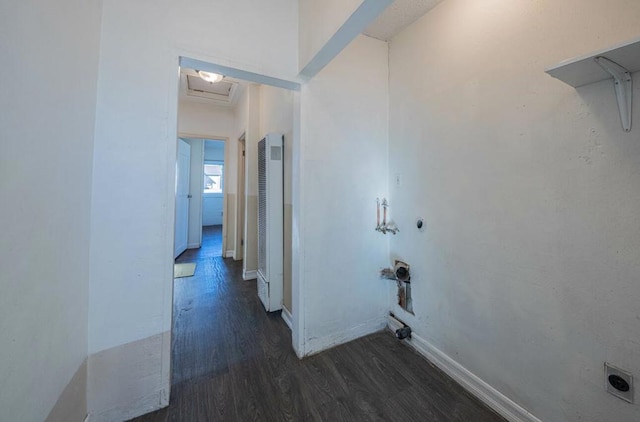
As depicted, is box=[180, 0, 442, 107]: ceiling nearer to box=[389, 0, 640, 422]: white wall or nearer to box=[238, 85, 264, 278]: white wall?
box=[389, 0, 640, 422]: white wall

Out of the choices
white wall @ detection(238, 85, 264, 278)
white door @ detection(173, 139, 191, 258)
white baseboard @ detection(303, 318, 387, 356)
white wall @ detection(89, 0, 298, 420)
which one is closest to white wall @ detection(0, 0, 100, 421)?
white wall @ detection(89, 0, 298, 420)

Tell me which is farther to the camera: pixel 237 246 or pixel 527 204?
pixel 237 246

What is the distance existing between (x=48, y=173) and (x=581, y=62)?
2.01m

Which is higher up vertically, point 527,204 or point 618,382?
point 527,204

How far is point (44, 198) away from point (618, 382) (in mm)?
2353

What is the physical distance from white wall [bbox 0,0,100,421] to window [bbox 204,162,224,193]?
736 centimetres

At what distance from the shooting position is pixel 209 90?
153 inches

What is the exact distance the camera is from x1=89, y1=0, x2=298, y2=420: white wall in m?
1.25

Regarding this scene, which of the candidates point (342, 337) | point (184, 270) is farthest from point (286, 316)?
point (184, 270)

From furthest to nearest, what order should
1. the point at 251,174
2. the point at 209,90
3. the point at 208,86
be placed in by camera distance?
the point at 209,90
the point at 208,86
the point at 251,174

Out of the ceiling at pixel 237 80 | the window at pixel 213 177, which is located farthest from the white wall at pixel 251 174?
the window at pixel 213 177

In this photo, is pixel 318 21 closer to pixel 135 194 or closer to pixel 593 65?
pixel 593 65

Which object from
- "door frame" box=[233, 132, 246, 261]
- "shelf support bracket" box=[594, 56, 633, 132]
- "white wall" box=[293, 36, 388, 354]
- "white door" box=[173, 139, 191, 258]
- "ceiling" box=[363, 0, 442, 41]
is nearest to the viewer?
"shelf support bracket" box=[594, 56, 633, 132]

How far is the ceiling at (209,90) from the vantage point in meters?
3.44
